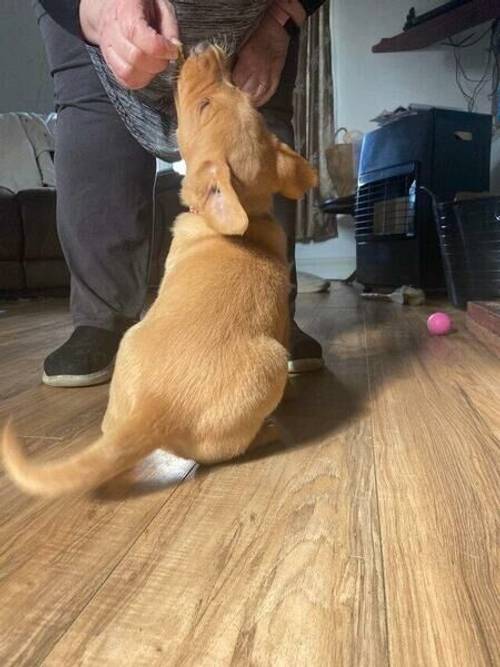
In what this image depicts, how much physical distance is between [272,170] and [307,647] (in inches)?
30.4

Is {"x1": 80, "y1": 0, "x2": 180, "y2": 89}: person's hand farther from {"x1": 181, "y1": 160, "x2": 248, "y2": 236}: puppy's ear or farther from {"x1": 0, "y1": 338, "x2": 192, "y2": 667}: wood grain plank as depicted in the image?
{"x1": 0, "y1": 338, "x2": 192, "y2": 667}: wood grain plank

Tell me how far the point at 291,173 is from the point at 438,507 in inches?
24.4

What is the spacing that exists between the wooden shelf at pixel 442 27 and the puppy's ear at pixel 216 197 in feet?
9.41

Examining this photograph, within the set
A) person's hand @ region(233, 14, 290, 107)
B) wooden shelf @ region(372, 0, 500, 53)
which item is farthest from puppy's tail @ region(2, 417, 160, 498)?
wooden shelf @ region(372, 0, 500, 53)

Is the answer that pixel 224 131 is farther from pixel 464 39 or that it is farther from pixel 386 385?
pixel 464 39

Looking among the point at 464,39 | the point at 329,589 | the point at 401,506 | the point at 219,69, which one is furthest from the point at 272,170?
the point at 464,39

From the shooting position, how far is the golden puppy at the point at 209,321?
0.75 meters

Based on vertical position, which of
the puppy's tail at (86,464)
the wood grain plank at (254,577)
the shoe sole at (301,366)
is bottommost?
the wood grain plank at (254,577)

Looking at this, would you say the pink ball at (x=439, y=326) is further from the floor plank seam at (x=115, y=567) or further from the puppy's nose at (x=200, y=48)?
the floor plank seam at (x=115, y=567)

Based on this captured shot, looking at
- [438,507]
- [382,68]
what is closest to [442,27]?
[382,68]

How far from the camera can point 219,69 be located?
1105mm

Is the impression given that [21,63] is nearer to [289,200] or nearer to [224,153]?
[289,200]

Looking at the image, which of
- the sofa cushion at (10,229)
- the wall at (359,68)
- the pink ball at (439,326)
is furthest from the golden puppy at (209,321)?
the wall at (359,68)

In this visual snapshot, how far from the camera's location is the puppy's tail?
0.69 metres
